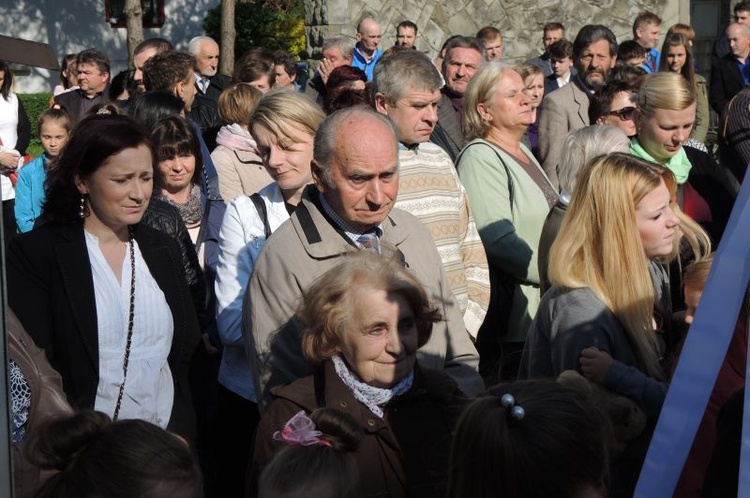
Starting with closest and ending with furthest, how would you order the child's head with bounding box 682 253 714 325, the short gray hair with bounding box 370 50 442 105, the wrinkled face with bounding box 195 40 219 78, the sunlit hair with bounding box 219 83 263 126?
the child's head with bounding box 682 253 714 325 < the short gray hair with bounding box 370 50 442 105 < the sunlit hair with bounding box 219 83 263 126 < the wrinkled face with bounding box 195 40 219 78

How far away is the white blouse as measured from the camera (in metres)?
3.73

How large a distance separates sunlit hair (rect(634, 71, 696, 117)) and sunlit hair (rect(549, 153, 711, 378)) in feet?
5.74

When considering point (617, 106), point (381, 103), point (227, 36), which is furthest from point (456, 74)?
point (227, 36)

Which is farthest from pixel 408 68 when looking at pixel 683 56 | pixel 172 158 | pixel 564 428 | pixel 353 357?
pixel 683 56

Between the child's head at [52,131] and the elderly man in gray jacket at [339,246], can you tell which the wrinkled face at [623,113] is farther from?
the child's head at [52,131]

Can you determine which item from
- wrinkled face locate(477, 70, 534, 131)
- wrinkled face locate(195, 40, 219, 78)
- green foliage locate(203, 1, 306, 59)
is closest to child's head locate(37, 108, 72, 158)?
wrinkled face locate(195, 40, 219, 78)

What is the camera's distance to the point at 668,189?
4.07 metres

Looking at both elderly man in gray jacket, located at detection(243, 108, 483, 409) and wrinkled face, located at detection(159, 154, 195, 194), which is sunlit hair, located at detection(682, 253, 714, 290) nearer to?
elderly man in gray jacket, located at detection(243, 108, 483, 409)

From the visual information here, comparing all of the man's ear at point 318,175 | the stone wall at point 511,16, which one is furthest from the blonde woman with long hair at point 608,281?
the stone wall at point 511,16

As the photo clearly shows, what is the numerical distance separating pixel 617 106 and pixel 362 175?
304 cm

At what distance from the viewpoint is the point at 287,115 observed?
4258 millimetres

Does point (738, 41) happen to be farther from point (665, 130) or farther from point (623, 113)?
point (665, 130)

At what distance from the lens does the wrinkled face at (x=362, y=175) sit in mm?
3545

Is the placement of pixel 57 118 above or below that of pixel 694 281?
above
